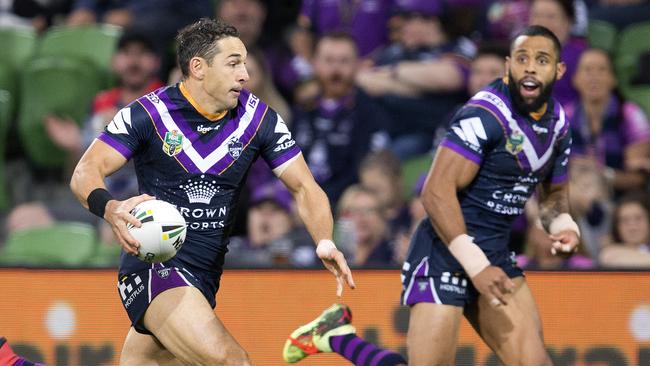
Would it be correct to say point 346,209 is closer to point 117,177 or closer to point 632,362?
point 117,177

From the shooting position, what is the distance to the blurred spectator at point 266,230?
28.4 ft

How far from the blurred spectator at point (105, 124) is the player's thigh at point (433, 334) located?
3549mm

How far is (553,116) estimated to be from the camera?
6.44 m

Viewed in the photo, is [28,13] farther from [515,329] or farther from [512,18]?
[515,329]

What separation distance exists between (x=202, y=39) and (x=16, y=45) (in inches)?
226

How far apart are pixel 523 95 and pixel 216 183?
1.65 m

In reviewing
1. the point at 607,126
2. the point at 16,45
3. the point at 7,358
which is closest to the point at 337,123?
the point at 607,126

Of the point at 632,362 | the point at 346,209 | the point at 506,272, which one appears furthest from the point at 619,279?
the point at 346,209

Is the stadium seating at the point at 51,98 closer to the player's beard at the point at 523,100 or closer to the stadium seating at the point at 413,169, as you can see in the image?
the stadium seating at the point at 413,169

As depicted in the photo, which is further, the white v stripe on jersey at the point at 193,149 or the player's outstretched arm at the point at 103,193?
the white v stripe on jersey at the point at 193,149

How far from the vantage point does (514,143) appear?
20.7 ft

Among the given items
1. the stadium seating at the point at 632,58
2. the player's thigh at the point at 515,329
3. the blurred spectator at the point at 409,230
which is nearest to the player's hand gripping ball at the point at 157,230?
the player's thigh at the point at 515,329

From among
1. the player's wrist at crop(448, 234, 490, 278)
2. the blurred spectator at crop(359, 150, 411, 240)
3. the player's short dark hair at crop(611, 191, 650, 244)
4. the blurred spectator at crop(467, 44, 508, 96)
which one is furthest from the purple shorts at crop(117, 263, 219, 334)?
the blurred spectator at crop(467, 44, 508, 96)

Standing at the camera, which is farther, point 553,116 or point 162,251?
point 553,116
